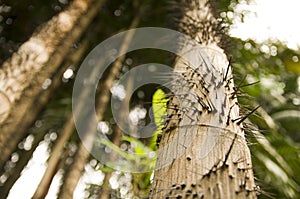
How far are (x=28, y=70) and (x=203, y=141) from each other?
1.67 m

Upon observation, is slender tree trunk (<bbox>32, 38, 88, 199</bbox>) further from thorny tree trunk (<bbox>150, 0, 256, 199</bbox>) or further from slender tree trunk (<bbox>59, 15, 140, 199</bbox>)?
thorny tree trunk (<bbox>150, 0, 256, 199</bbox>)

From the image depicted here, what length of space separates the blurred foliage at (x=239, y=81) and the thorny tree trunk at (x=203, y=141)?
46 centimetres

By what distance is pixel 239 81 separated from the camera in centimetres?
287

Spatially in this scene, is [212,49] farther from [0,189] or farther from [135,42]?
[0,189]

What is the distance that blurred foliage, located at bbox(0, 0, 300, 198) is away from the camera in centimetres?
299

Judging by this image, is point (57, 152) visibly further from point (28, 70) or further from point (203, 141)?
point (203, 141)

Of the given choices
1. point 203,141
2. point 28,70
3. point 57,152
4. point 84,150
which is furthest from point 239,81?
point 57,152

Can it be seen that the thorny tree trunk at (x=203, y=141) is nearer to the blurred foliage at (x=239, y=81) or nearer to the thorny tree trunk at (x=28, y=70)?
the blurred foliage at (x=239, y=81)

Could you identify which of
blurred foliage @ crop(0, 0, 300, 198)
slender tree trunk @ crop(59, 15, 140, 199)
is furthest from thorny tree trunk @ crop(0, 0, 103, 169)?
slender tree trunk @ crop(59, 15, 140, 199)

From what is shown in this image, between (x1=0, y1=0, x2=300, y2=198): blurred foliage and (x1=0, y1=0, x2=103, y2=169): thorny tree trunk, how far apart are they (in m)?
0.40

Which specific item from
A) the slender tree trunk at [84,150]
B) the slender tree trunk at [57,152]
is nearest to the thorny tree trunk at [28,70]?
the slender tree trunk at [57,152]

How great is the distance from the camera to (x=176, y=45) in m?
2.34

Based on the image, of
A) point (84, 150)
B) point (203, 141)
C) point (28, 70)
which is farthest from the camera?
point (84, 150)

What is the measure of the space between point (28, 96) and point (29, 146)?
305cm
